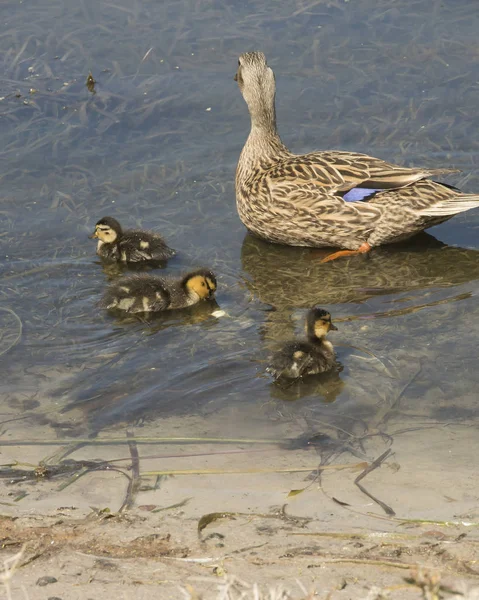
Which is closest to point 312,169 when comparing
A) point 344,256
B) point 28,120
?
point 344,256

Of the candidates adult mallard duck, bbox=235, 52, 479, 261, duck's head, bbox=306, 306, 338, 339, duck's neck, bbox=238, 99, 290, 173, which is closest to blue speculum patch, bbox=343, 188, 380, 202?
adult mallard duck, bbox=235, 52, 479, 261

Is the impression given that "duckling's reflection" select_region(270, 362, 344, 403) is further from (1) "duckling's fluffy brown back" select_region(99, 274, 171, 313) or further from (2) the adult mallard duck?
(2) the adult mallard duck

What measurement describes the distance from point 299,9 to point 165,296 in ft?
14.9

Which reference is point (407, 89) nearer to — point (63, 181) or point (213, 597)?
point (63, 181)

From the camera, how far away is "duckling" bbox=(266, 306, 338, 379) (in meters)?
5.41

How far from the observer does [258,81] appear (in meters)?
7.56

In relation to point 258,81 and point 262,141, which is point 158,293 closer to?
point 262,141

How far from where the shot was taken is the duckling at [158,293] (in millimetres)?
6234

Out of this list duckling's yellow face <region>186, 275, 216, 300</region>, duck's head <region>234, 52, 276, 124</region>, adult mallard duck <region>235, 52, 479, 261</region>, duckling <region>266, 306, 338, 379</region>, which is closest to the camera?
duckling <region>266, 306, 338, 379</region>

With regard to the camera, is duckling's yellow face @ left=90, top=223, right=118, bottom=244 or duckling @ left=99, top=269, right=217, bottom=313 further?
duckling's yellow face @ left=90, top=223, right=118, bottom=244

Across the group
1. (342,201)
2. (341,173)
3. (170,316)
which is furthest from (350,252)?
(170,316)

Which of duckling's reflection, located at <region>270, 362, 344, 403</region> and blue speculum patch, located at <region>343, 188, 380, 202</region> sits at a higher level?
blue speculum patch, located at <region>343, 188, 380, 202</region>

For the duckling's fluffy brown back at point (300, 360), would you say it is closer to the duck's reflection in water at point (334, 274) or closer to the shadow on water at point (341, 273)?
the duck's reflection in water at point (334, 274)

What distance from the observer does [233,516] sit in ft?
13.4
